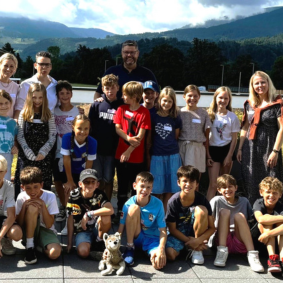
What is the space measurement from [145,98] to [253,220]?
6.89ft

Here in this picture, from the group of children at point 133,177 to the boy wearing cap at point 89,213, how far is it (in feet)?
0.03

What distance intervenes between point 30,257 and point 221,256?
1878 mm

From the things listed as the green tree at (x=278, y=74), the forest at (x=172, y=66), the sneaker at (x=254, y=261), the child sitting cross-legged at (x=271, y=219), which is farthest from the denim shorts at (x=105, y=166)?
the green tree at (x=278, y=74)

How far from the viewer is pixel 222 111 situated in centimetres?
559

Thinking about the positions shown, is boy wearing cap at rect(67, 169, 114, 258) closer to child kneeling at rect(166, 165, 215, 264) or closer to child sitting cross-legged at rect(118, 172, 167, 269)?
child sitting cross-legged at rect(118, 172, 167, 269)

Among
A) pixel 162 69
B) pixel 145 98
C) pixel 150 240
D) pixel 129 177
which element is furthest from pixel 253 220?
pixel 162 69

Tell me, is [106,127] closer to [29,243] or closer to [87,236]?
[87,236]

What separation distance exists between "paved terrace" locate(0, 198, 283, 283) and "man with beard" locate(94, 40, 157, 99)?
8.25ft

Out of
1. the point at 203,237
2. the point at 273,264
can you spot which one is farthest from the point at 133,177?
the point at 273,264

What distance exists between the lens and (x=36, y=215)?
4086mm

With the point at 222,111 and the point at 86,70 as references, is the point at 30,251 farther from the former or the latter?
the point at 86,70

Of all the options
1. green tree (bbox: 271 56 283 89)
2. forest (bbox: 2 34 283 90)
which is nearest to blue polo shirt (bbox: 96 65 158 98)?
forest (bbox: 2 34 283 90)

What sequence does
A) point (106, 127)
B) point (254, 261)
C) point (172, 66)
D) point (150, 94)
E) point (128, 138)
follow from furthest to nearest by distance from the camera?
point (172, 66) < point (150, 94) < point (106, 127) < point (128, 138) < point (254, 261)

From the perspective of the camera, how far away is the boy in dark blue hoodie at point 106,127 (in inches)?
206
